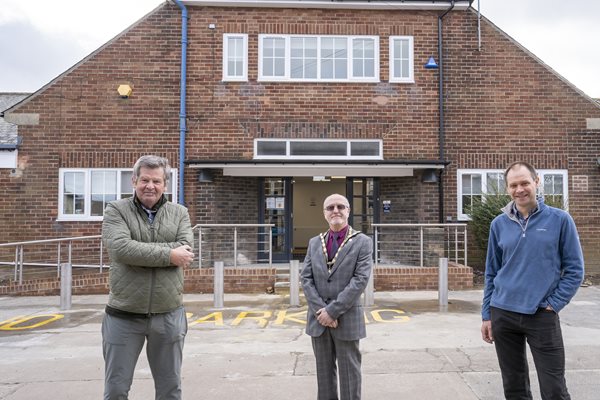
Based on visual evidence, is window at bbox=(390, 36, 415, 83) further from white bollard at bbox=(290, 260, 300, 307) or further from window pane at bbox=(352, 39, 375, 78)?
white bollard at bbox=(290, 260, 300, 307)

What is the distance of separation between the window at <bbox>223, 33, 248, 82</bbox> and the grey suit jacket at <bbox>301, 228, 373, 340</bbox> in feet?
28.7

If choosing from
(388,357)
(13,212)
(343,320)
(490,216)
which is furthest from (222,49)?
(343,320)

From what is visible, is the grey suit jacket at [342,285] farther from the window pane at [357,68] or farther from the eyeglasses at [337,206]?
the window pane at [357,68]

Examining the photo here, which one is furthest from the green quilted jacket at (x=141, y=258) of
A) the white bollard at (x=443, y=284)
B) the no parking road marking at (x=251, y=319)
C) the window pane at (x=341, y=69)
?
the window pane at (x=341, y=69)

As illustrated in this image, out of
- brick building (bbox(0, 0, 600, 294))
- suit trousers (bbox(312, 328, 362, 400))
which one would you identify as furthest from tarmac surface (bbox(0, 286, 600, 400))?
brick building (bbox(0, 0, 600, 294))

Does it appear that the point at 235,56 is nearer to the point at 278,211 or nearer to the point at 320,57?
the point at 320,57

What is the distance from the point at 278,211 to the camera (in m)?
12.0

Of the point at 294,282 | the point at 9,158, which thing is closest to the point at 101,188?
the point at 9,158

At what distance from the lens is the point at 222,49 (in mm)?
11516

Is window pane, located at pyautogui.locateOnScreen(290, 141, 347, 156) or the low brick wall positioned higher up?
window pane, located at pyautogui.locateOnScreen(290, 141, 347, 156)

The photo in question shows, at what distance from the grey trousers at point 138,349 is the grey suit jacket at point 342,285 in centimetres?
98

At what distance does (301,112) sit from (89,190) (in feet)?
17.6

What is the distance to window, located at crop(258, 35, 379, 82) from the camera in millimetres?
11586

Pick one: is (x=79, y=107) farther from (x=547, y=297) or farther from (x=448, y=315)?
(x=547, y=297)
